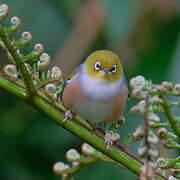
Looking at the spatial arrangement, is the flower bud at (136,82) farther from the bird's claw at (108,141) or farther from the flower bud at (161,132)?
the bird's claw at (108,141)

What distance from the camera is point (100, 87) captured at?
251 centimetres

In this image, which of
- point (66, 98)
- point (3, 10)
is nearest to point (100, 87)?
point (66, 98)

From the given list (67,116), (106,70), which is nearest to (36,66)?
(67,116)

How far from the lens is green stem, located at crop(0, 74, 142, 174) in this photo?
134 centimetres

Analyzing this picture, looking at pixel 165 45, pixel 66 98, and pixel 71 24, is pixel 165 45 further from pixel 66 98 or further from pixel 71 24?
pixel 66 98

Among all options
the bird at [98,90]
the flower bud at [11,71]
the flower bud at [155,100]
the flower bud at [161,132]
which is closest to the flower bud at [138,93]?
the flower bud at [155,100]

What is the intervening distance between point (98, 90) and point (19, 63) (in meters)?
1.24

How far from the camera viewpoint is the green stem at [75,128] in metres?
1.34

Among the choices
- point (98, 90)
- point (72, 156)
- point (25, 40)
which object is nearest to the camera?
point (25, 40)

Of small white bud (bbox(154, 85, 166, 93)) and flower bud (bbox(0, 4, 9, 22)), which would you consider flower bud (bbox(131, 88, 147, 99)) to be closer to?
small white bud (bbox(154, 85, 166, 93))

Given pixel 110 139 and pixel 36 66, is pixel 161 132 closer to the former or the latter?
pixel 110 139

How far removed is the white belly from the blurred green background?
0.29 metres

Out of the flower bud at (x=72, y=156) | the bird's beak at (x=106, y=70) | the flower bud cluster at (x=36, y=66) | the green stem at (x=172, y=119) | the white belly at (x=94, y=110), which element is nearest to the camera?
the green stem at (x=172, y=119)

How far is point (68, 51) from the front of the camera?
2951 mm
